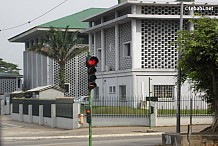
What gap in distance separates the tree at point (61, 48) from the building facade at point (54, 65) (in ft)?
8.83

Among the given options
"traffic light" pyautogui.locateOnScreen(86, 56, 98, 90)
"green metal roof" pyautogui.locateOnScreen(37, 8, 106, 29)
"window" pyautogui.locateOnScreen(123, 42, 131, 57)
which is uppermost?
"green metal roof" pyautogui.locateOnScreen(37, 8, 106, 29)

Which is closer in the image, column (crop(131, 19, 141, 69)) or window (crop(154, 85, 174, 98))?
column (crop(131, 19, 141, 69))

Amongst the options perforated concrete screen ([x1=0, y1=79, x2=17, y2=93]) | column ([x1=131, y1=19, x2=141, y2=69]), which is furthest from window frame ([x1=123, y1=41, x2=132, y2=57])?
perforated concrete screen ([x1=0, y1=79, x2=17, y2=93])

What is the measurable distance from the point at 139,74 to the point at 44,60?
25014 mm

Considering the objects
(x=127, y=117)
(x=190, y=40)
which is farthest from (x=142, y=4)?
(x=190, y=40)

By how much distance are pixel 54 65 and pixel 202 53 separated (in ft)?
152

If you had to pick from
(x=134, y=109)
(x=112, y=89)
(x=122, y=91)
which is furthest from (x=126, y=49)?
(x=134, y=109)

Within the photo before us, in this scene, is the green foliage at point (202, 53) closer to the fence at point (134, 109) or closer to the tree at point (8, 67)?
the fence at point (134, 109)

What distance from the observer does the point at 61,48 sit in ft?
186

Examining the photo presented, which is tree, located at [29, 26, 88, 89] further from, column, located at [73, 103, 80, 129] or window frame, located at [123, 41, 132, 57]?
column, located at [73, 103, 80, 129]

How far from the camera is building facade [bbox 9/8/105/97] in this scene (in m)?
63.8

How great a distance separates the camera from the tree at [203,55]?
18531mm

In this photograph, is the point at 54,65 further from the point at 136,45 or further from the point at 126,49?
the point at 136,45

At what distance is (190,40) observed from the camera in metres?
19.1
